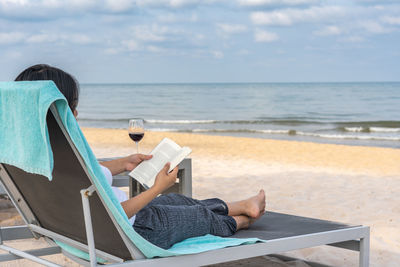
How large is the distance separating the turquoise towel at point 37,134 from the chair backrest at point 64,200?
7 centimetres

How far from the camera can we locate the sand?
4047 millimetres

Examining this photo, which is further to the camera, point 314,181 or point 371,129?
point 371,129

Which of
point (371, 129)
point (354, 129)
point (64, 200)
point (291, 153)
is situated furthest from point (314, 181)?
point (371, 129)

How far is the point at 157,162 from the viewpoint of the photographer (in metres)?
2.37

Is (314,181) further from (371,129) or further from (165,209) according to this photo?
(371,129)

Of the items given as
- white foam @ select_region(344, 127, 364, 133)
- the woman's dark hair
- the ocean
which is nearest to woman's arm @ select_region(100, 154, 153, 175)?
the woman's dark hair

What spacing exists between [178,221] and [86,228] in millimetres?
582

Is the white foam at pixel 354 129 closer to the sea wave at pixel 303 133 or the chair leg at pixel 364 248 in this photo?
the sea wave at pixel 303 133

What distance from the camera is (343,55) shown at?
148 ft

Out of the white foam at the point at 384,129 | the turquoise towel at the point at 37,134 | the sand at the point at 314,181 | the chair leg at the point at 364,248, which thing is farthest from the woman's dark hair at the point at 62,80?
the white foam at the point at 384,129

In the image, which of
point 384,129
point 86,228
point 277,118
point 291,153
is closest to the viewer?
point 86,228

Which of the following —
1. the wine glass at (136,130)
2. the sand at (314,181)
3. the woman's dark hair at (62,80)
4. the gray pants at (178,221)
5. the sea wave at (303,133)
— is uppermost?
the woman's dark hair at (62,80)

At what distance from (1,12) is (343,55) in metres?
25.5

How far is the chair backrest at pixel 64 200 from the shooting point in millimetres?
1970
